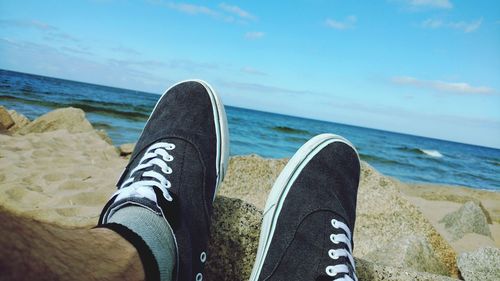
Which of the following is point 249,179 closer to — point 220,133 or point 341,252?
point 220,133

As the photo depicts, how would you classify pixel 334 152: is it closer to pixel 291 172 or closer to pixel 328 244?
pixel 291 172

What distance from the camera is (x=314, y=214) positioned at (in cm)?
137

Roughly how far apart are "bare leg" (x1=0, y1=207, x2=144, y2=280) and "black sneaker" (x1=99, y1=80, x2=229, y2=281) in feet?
0.76

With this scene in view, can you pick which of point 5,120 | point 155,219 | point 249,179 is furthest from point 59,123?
point 155,219

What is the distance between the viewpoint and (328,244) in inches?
49.4

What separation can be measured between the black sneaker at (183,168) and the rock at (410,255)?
3.01ft

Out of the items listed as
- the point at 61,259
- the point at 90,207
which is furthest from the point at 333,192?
the point at 90,207

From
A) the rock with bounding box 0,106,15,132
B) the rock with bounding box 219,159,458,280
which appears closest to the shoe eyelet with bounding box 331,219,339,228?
the rock with bounding box 219,159,458,280

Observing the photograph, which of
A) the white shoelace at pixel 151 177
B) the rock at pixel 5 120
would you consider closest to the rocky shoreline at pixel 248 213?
the white shoelace at pixel 151 177

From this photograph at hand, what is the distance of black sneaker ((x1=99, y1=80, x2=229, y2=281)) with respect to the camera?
1.09 metres

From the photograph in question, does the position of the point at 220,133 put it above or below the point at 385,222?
above

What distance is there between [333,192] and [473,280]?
3.12ft

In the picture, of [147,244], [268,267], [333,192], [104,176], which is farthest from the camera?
[104,176]

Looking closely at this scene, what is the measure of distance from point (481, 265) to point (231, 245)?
4.57 ft
